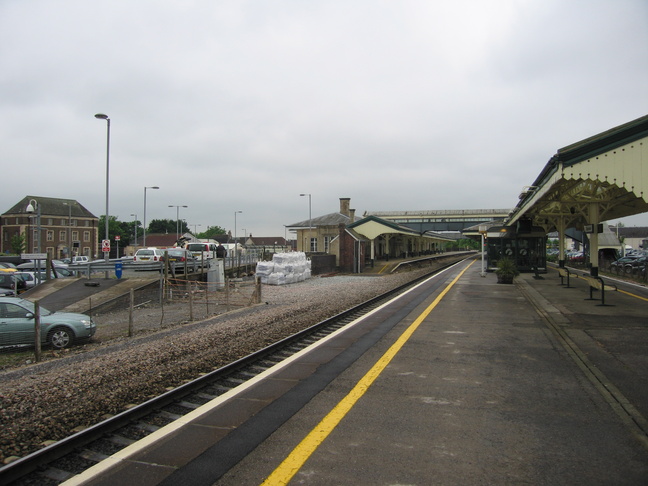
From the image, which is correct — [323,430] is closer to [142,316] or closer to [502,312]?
[502,312]

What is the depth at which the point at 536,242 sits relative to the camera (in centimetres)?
3150

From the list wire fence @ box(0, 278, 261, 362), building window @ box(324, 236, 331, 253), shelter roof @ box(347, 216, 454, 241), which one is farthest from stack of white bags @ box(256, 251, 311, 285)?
building window @ box(324, 236, 331, 253)

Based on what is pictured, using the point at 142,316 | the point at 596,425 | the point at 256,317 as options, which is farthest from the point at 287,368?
the point at 142,316

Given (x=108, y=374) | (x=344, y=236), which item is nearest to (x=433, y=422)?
(x=108, y=374)

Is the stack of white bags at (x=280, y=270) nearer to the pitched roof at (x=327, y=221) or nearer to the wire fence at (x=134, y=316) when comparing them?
the wire fence at (x=134, y=316)

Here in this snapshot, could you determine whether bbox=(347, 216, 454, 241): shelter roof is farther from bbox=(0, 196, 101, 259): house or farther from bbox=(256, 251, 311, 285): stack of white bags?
bbox=(0, 196, 101, 259): house

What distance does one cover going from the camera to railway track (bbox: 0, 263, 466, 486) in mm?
3938

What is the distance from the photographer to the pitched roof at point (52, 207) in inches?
2940

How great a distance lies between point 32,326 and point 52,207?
75.7 meters

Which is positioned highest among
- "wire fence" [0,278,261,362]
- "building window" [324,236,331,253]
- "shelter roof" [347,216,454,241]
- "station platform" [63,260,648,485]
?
"shelter roof" [347,216,454,241]

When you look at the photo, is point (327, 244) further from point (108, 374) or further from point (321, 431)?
point (321, 431)

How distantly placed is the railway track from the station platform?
1.54 feet

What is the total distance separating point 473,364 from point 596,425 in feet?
8.70

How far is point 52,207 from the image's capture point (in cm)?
7631
